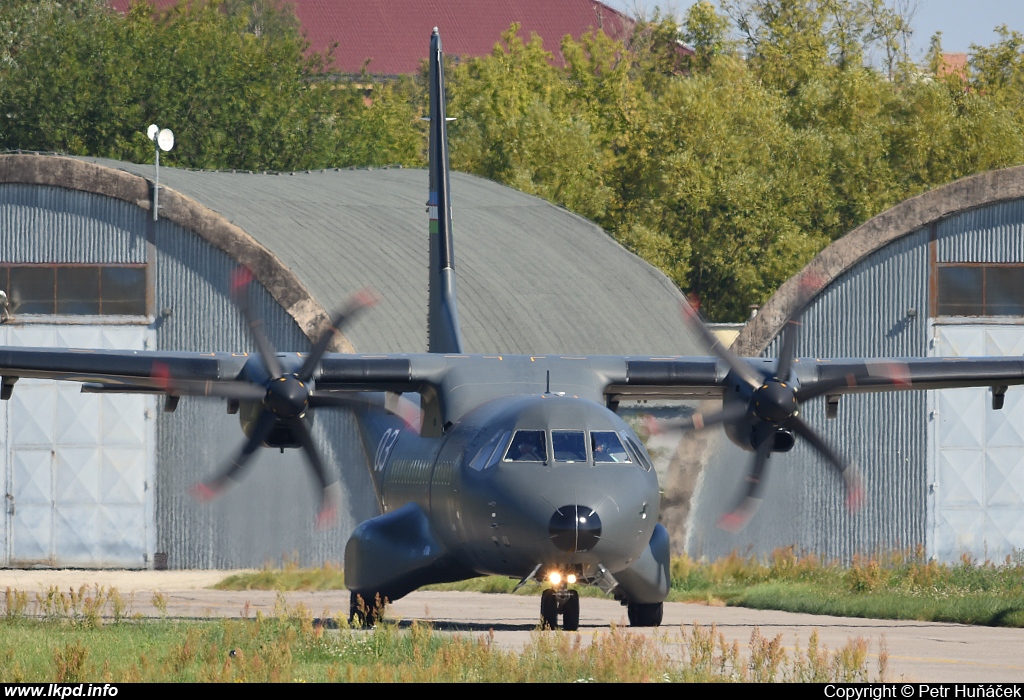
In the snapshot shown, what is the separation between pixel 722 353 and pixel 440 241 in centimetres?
747

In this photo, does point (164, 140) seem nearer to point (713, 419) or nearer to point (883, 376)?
point (713, 419)

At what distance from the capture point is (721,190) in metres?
56.5

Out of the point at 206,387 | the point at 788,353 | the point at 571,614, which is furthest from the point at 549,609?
the point at 206,387

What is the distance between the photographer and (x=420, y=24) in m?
115

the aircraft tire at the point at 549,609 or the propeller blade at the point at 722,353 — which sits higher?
the propeller blade at the point at 722,353

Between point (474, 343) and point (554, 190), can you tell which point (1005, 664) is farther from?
point (554, 190)

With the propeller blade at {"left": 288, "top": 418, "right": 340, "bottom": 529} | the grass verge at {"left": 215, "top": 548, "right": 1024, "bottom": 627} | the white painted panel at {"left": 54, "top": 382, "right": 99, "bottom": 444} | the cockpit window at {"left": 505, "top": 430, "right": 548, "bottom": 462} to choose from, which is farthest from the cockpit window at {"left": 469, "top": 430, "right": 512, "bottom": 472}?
the white painted panel at {"left": 54, "top": 382, "right": 99, "bottom": 444}

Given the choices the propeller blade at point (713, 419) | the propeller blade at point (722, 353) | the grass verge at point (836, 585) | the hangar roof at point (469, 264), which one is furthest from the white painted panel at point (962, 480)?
the propeller blade at point (713, 419)

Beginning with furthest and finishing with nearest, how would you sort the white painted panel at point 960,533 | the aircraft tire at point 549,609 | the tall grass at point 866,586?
the white painted panel at point 960,533
the tall grass at point 866,586
the aircraft tire at point 549,609

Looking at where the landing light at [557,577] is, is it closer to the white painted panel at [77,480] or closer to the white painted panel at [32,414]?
the white painted panel at [77,480]

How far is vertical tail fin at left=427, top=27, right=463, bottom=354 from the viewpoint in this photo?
87.9ft

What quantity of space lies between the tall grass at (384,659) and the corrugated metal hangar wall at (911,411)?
49.1 ft

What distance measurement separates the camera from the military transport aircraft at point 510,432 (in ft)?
63.1

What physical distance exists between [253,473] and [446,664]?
60.2 ft
